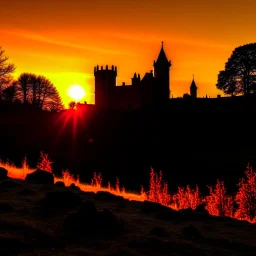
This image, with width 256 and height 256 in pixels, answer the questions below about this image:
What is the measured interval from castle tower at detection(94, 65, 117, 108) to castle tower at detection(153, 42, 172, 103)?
1027cm

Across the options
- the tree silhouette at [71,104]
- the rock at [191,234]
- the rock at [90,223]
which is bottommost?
A: the rock at [191,234]

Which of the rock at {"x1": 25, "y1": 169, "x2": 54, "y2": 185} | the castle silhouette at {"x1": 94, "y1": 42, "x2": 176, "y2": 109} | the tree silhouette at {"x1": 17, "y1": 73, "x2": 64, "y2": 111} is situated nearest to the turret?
the castle silhouette at {"x1": 94, "y1": 42, "x2": 176, "y2": 109}

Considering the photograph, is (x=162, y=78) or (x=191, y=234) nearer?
(x=191, y=234)

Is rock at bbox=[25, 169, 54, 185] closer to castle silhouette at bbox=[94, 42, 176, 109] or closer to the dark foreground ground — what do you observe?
the dark foreground ground

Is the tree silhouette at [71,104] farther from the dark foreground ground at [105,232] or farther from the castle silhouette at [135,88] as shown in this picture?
the dark foreground ground at [105,232]

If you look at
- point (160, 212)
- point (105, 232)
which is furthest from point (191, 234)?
point (160, 212)

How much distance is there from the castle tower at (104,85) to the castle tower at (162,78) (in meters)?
10.3

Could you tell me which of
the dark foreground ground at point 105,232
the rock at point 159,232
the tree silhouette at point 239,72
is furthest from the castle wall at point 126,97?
the rock at point 159,232

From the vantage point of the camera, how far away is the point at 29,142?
1901 inches

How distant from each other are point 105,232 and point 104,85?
291 ft

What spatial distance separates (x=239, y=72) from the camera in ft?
238

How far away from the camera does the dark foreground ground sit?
6.41m

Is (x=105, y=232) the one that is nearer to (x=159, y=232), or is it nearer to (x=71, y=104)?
(x=159, y=232)

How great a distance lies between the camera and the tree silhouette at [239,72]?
71.7 m
